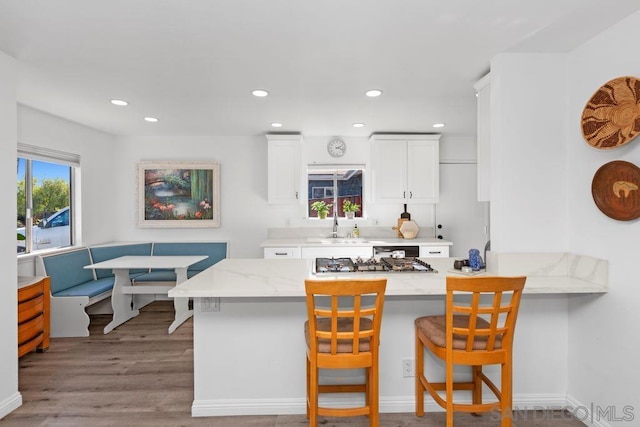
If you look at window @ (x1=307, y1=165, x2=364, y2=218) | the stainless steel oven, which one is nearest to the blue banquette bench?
window @ (x1=307, y1=165, x2=364, y2=218)

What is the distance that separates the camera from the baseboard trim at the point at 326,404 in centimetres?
215

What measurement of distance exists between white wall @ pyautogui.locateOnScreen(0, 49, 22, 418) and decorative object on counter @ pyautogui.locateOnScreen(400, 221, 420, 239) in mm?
3856

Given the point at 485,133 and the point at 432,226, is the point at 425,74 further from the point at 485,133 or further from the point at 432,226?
the point at 432,226

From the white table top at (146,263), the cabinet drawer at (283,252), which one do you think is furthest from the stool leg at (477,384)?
the white table top at (146,263)

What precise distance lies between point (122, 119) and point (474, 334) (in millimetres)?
3976

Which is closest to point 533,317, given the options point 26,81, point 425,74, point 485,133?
point 485,133

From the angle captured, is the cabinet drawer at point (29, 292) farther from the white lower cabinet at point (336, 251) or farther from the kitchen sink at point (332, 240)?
the kitchen sink at point (332, 240)

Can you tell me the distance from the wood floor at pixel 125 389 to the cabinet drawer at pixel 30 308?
0.39 m

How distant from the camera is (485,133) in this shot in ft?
7.79

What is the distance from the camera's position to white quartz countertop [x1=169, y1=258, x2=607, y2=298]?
1.83m

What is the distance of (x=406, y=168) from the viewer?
14.5 feet

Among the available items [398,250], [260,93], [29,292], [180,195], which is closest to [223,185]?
[180,195]

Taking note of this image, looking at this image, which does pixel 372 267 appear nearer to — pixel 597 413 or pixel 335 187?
pixel 597 413

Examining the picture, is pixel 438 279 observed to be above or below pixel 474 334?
above
